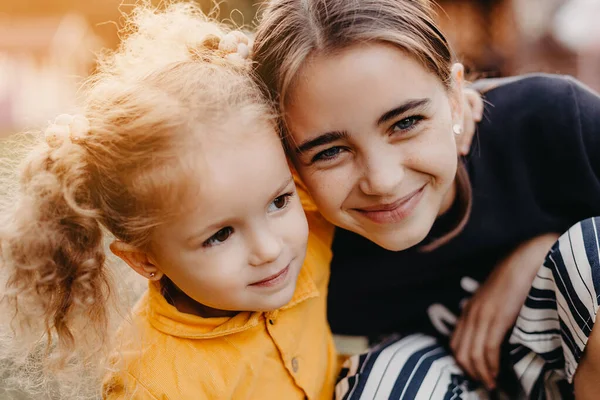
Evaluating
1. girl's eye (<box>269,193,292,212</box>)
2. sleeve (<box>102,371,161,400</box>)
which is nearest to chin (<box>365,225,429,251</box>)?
girl's eye (<box>269,193,292,212</box>)

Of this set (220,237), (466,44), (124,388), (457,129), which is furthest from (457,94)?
(466,44)

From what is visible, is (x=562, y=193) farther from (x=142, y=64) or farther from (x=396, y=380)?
(x=142, y=64)

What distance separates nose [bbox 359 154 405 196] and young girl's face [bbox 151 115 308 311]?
0.39 feet

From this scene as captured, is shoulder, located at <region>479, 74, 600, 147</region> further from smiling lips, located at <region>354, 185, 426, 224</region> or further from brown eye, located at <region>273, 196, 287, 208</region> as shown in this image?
brown eye, located at <region>273, 196, 287, 208</region>

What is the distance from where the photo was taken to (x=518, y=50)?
3184 millimetres

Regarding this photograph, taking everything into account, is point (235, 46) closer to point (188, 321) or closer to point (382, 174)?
point (382, 174)

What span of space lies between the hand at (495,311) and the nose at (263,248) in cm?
48

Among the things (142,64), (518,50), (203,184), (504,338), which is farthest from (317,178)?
(518,50)

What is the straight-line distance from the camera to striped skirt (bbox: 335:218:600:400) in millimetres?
974

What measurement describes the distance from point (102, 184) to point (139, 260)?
13cm

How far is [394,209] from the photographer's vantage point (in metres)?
1.04

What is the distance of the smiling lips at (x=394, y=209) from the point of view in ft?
3.41

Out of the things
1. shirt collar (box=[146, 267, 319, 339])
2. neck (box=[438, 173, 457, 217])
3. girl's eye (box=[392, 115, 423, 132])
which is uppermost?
girl's eye (box=[392, 115, 423, 132])

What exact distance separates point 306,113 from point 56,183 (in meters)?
0.38
